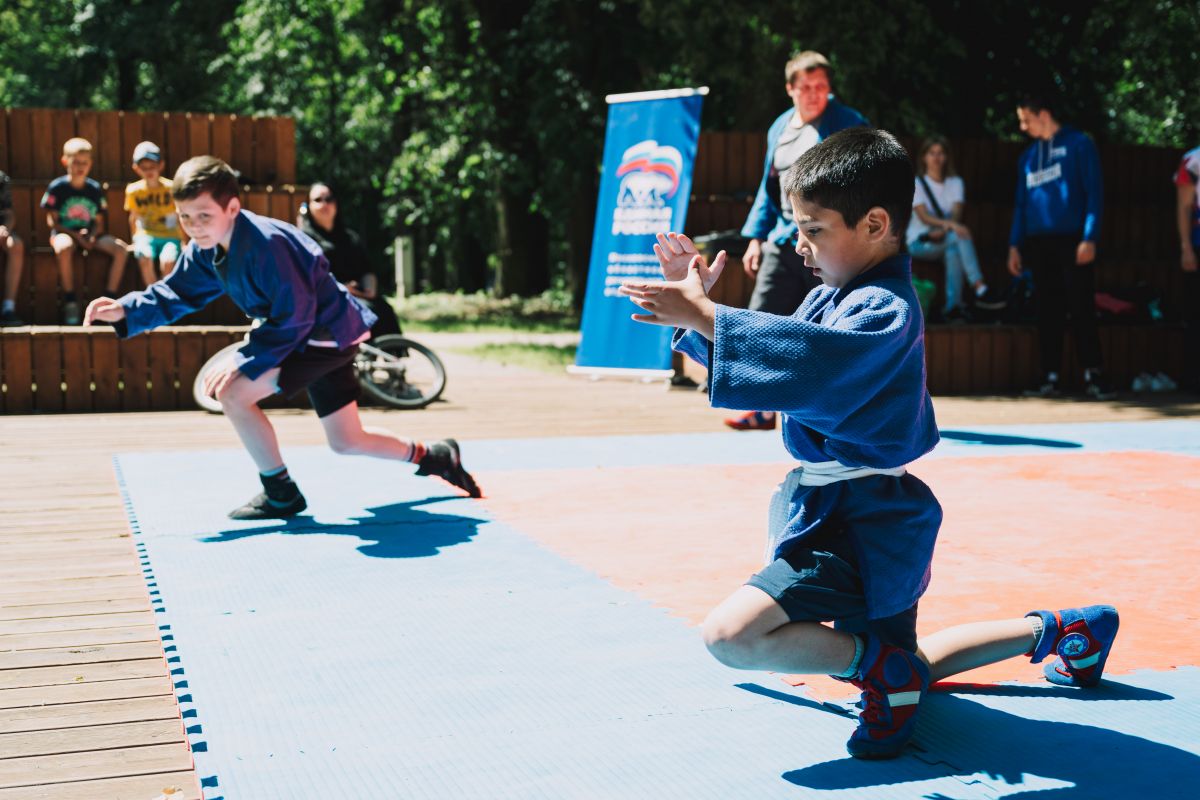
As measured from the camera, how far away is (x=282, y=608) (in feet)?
12.7

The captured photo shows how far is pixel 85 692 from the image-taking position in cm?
309

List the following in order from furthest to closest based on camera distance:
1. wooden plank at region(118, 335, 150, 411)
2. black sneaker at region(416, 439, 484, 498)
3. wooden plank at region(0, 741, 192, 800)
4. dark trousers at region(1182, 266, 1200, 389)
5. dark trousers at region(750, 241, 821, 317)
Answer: dark trousers at region(1182, 266, 1200, 389), wooden plank at region(118, 335, 150, 411), dark trousers at region(750, 241, 821, 317), black sneaker at region(416, 439, 484, 498), wooden plank at region(0, 741, 192, 800)

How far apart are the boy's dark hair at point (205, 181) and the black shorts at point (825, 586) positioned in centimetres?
297

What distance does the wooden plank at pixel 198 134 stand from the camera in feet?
34.9

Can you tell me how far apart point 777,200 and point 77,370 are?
17.3 ft

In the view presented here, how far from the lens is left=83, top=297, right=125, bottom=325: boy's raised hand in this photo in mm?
4891

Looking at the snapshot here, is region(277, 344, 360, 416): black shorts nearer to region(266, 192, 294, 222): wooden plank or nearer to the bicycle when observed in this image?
the bicycle

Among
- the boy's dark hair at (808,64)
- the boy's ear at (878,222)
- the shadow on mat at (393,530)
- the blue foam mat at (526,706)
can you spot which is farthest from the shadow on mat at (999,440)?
the boy's ear at (878,222)

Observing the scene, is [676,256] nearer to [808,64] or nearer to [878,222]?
[878,222]

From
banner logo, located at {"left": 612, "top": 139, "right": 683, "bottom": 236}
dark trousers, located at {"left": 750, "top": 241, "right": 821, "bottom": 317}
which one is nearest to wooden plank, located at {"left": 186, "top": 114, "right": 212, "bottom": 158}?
banner logo, located at {"left": 612, "top": 139, "right": 683, "bottom": 236}

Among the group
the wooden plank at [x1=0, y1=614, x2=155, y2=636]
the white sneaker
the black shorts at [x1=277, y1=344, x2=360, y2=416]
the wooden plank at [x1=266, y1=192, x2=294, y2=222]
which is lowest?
the wooden plank at [x1=0, y1=614, x2=155, y2=636]

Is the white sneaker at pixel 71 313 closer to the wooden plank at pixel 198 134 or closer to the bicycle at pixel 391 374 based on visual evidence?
the bicycle at pixel 391 374

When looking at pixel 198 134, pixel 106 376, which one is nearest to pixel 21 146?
pixel 198 134

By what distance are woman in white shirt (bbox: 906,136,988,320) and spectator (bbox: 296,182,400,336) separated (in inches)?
176
